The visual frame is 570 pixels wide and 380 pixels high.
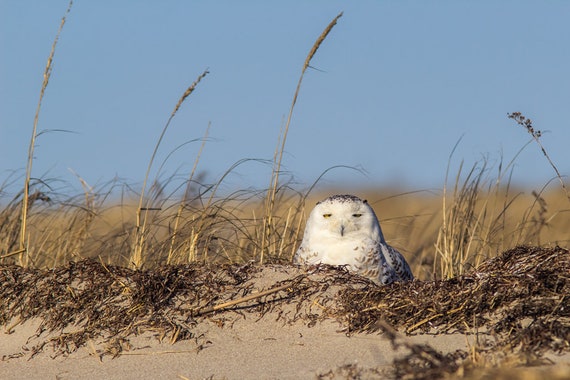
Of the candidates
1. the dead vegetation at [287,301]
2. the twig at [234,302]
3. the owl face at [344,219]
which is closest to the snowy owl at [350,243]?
the owl face at [344,219]

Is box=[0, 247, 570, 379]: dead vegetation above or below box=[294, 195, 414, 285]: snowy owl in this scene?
below

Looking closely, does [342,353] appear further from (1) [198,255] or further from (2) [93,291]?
(1) [198,255]

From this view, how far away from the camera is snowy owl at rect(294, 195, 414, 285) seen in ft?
16.8

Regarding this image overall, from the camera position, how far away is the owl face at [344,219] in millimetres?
5227

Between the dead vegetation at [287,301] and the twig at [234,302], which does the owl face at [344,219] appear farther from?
the twig at [234,302]

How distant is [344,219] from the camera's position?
5.23 meters

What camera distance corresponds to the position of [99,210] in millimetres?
7156

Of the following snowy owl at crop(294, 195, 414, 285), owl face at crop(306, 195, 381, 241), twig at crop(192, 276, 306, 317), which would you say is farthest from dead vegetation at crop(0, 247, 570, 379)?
owl face at crop(306, 195, 381, 241)

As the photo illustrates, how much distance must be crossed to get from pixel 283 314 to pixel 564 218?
772 centimetres

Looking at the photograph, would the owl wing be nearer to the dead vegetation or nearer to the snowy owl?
the snowy owl

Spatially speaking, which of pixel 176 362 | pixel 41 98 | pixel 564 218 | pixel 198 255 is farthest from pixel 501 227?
pixel 564 218

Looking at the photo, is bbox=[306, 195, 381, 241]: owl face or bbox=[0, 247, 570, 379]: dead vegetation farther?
bbox=[306, 195, 381, 241]: owl face

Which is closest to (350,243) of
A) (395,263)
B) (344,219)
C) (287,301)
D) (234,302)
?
(344,219)

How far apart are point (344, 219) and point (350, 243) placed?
0.17 meters
